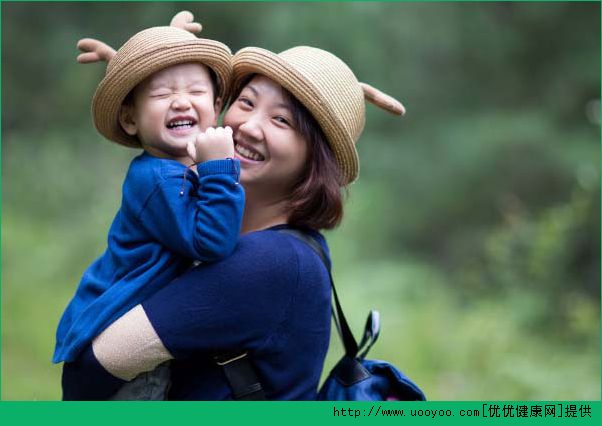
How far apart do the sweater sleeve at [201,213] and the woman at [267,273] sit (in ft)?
0.23

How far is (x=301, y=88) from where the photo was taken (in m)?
2.44

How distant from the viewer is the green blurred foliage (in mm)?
6246

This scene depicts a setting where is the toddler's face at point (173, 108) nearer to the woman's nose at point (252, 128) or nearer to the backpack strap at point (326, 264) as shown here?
the woman's nose at point (252, 128)

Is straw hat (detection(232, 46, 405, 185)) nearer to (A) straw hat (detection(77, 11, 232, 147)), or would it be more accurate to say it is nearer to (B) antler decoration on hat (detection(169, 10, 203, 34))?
(A) straw hat (detection(77, 11, 232, 147))

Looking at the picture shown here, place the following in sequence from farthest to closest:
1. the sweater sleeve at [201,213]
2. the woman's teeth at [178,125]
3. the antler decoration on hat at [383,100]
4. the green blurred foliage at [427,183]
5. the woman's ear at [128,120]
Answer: the green blurred foliage at [427,183]
the antler decoration on hat at [383,100]
the woman's ear at [128,120]
the woman's teeth at [178,125]
the sweater sleeve at [201,213]

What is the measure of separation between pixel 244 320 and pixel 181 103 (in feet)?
2.19

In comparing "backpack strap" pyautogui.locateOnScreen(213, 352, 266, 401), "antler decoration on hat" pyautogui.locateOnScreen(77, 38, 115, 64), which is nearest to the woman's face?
"antler decoration on hat" pyautogui.locateOnScreen(77, 38, 115, 64)

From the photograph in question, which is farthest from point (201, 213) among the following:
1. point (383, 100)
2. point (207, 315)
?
point (383, 100)

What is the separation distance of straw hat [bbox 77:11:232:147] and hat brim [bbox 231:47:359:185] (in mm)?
52

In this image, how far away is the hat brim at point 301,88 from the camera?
2.44m

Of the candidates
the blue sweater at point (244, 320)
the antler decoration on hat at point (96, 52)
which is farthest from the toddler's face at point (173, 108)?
the blue sweater at point (244, 320)

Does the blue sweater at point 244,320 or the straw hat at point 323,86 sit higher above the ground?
the straw hat at point 323,86

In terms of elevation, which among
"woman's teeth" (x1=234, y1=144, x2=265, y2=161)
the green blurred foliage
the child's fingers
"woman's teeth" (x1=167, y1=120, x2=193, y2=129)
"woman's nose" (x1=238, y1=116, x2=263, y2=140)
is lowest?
the green blurred foliage

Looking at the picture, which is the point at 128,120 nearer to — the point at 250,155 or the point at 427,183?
the point at 250,155
